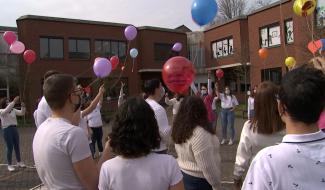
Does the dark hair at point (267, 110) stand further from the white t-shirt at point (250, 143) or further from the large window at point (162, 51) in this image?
the large window at point (162, 51)

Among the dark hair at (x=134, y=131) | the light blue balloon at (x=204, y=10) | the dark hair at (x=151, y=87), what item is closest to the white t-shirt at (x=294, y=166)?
the dark hair at (x=134, y=131)

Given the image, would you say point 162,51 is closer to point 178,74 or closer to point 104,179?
point 178,74

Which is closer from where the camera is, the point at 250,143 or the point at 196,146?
the point at 250,143

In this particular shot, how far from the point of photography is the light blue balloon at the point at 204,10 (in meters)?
7.70

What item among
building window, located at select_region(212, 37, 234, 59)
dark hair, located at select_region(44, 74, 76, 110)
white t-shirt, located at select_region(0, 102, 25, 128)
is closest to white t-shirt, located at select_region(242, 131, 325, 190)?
dark hair, located at select_region(44, 74, 76, 110)

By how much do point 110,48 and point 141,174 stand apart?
3206cm

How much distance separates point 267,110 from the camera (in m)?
3.43

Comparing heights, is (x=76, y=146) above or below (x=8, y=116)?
above

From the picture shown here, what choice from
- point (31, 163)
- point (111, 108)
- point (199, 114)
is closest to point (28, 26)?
point (111, 108)

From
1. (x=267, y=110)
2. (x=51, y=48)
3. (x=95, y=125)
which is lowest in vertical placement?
(x=95, y=125)

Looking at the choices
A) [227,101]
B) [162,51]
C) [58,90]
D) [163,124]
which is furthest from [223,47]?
[58,90]

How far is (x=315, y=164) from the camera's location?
187 centimetres

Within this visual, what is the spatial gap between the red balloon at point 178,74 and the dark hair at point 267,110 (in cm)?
299

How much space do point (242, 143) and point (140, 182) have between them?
58.3 inches
